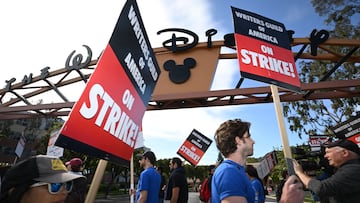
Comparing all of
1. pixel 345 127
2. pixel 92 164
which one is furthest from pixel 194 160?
pixel 92 164

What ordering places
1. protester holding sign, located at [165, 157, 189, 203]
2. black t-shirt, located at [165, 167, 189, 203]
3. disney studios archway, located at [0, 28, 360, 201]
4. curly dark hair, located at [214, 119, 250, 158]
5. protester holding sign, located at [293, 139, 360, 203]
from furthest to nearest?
disney studios archway, located at [0, 28, 360, 201]
black t-shirt, located at [165, 167, 189, 203]
protester holding sign, located at [165, 157, 189, 203]
protester holding sign, located at [293, 139, 360, 203]
curly dark hair, located at [214, 119, 250, 158]

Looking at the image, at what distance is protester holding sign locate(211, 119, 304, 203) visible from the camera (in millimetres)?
2033

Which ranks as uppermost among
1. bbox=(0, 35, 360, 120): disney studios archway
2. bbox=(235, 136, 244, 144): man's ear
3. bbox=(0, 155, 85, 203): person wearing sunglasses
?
bbox=(0, 35, 360, 120): disney studios archway

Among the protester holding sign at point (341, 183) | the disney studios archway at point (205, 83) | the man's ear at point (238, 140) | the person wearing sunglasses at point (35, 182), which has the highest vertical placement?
the disney studios archway at point (205, 83)

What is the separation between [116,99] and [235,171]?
106 cm

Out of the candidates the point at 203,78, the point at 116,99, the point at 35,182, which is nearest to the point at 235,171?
the point at 116,99

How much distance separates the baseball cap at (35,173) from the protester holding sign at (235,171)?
1084mm

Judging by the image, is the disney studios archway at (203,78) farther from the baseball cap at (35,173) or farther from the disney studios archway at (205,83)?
the baseball cap at (35,173)

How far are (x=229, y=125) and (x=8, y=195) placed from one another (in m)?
1.76

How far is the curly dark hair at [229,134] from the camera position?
97.5 inches

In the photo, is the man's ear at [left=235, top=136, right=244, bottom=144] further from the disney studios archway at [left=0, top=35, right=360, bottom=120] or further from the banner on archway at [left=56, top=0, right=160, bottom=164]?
the disney studios archway at [left=0, top=35, right=360, bottom=120]

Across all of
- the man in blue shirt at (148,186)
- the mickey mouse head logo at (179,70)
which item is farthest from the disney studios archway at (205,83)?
the man in blue shirt at (148,186)

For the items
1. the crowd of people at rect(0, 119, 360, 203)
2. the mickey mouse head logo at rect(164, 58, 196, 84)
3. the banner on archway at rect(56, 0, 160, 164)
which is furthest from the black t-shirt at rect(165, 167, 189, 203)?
the mickey mouse head logo at rect(164, 58, 196, 84)

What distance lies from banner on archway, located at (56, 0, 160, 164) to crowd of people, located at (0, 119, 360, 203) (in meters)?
0.22
